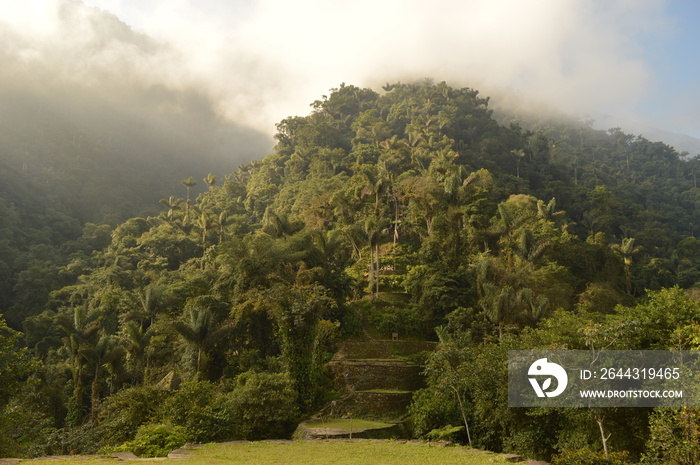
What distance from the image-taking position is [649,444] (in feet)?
35.4

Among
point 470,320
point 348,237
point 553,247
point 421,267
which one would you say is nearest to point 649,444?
point 470,320

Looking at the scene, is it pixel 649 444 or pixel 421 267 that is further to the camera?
pixel 421 267

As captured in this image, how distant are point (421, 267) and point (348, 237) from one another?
802 cm

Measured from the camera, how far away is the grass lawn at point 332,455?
10.6 metres

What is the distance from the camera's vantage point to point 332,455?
12.2 m

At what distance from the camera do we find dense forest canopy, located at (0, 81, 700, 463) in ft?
51.9

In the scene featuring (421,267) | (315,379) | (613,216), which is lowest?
(315,379)

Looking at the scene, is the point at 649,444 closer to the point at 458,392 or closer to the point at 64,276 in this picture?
the point at 458,392

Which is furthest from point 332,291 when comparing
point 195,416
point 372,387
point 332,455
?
point 332,455

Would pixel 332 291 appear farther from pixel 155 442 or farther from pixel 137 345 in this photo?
pixel 155 442

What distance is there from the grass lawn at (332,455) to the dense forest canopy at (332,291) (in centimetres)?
243

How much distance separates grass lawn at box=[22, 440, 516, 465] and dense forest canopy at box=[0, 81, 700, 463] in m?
2.43

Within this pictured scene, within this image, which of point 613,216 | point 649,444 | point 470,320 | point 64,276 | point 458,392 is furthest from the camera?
point 613,216

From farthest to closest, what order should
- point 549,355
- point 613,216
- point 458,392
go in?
point 613,216 < point 458,392 < point 549,355
